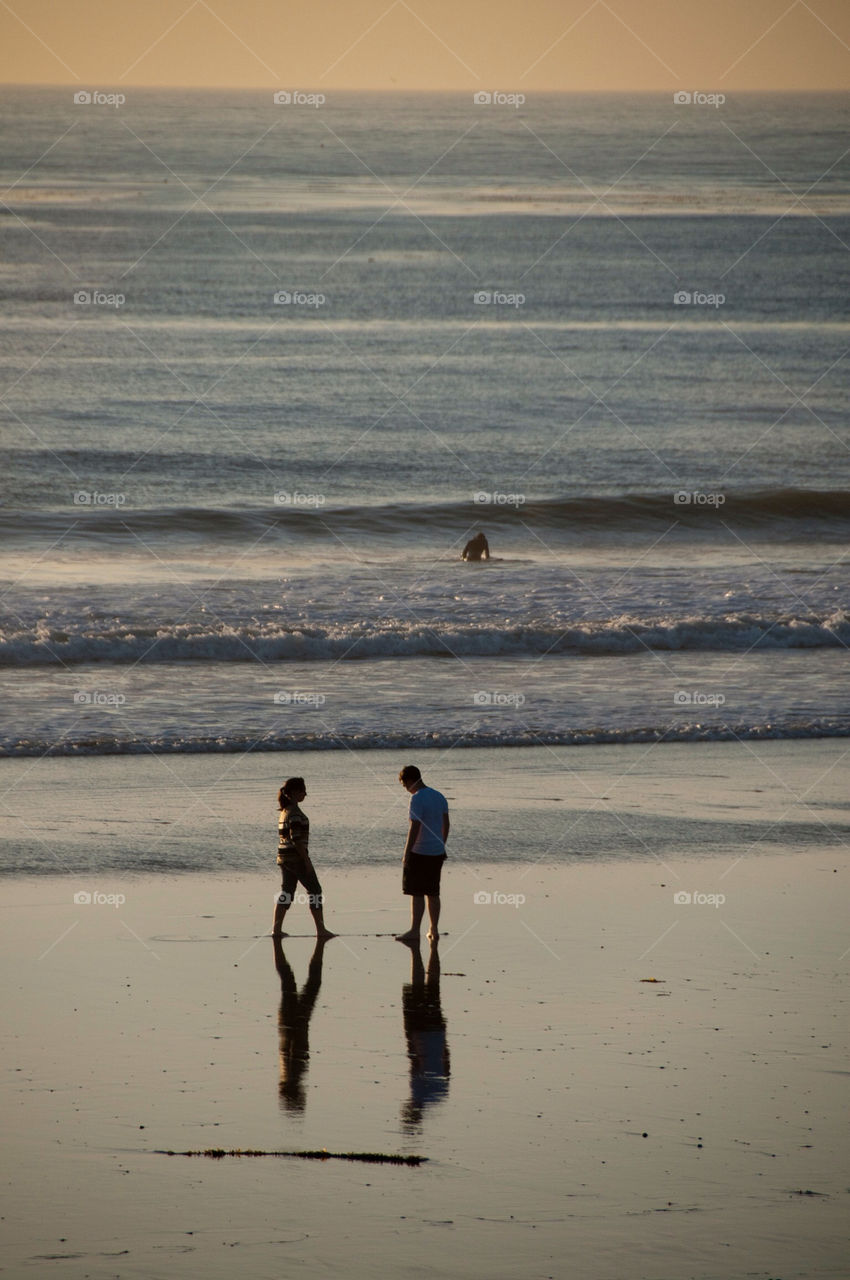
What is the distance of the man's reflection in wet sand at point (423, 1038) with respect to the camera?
8.27m

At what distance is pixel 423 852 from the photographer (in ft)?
37.6

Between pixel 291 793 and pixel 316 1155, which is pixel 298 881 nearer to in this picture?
pixel 291 793

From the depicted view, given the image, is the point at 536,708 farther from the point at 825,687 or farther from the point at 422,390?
the point at 422,390

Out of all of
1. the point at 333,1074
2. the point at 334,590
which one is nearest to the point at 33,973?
the point at 333,1074

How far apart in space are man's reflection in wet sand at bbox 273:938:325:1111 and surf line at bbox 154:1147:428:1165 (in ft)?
1.85

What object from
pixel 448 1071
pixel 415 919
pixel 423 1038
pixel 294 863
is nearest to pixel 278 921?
pixel 294 863

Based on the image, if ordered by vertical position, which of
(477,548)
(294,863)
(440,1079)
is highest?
(477,548)

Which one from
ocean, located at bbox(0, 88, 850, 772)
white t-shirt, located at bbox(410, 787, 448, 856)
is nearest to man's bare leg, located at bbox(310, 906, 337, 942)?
white t-shirt, located at bbox(410, 787, 448, 856)

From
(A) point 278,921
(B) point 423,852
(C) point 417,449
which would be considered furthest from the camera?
(C) point 417,449

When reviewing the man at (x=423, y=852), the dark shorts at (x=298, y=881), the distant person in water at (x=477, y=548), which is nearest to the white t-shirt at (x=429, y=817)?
the man at (x=423, y=852)

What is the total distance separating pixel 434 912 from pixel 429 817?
26.6 inches

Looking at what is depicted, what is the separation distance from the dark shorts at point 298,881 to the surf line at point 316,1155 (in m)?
3.83

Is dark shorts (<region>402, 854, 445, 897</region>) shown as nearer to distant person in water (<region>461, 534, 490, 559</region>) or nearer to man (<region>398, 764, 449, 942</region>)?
man (<region>398, 764, 449, 942</region>)

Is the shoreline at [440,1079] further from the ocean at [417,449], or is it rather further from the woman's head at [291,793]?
the ocean at [417,449]
